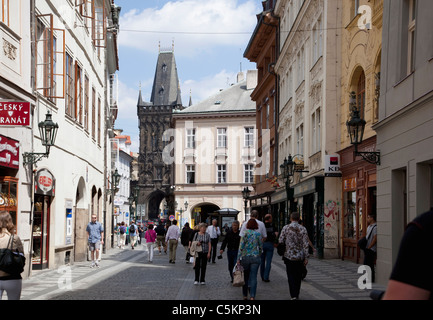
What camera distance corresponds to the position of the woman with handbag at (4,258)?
303 inches

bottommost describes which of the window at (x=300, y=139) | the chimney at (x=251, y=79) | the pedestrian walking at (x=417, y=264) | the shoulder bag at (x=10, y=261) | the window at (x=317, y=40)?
the shoulder bag at (x=10, y=261)

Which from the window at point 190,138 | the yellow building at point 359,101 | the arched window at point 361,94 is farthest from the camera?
the window at point 190,138

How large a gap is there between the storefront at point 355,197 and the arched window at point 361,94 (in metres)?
1.40

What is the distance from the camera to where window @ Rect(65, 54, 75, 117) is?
74.7 feet

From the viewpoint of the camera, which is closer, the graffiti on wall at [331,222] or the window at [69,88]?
the window at [69,88]

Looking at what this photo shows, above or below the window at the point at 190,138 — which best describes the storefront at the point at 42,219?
below

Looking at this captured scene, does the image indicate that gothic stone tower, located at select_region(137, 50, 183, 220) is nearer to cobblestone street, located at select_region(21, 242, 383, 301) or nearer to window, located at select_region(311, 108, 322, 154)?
window, located at select_region(311, 108, 322, 154)

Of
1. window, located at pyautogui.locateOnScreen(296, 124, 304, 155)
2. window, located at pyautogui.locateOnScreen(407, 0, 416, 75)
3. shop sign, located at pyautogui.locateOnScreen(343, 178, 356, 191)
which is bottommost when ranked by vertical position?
shop sign, located at pyautogui.locateOnScreen(343, 178, 356, 191)

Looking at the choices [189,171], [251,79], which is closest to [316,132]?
[189,171]

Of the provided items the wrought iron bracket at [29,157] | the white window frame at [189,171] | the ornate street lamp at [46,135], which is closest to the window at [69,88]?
the ornate street lamp at [46,135]

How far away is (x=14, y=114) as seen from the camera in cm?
1322

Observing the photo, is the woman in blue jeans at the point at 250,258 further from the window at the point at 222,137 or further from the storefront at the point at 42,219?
the window at the point at 222,137

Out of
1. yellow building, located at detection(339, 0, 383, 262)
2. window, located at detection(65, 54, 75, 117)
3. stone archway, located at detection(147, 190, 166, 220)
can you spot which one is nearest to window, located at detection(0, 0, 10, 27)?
window, located at detection(65, 54, 75, 117)

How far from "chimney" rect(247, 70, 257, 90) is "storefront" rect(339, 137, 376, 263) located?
174 feet
